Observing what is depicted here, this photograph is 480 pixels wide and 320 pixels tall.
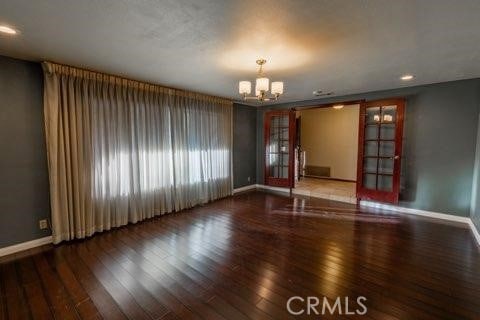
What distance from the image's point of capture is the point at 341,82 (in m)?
3.79

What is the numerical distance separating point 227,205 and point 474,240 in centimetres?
401

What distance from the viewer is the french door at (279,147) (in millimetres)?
5704

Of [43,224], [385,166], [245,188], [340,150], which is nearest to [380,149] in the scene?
[385,166]

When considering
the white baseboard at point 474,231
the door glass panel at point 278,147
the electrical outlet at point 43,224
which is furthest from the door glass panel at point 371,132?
the electrical outlet at point 43,224

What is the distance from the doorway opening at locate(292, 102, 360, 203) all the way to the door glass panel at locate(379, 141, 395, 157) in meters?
1.83

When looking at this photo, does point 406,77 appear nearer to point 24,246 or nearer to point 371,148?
point 371,148

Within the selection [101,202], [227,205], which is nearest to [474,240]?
[227,205]

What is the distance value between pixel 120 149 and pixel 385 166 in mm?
5020

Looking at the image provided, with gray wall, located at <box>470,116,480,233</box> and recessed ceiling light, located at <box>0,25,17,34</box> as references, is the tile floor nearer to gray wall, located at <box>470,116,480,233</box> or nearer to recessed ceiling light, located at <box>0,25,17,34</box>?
gray wall, located at <box>470,116,480,233</box>

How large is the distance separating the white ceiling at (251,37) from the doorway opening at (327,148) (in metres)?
3.50

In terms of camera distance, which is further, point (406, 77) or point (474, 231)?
point (406, 77)

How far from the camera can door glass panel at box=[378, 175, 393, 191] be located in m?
4.38

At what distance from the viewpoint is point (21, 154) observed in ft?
9.09

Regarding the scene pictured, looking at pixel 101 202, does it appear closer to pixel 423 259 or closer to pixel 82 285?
pixel 82 285
